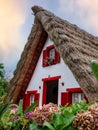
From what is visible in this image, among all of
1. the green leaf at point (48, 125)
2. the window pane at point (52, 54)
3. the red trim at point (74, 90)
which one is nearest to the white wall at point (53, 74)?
the red trim at point (74, 90)

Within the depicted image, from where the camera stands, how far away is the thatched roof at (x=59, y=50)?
337 inches

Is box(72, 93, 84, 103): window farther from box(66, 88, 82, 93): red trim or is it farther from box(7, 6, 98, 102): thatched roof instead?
box(7, 6, 98, 102): thatched roof

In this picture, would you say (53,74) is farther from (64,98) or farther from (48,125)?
(48,125)

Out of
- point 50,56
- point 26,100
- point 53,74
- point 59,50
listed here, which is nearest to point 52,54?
point 50,56

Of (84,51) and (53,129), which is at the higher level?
(84,51)

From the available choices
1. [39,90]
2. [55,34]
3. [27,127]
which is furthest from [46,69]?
[27,127]

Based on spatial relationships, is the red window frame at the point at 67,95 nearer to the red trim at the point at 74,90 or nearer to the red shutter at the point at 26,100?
the red trim at the point at 74,90

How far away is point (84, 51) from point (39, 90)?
2.66 metres

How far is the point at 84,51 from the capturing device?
9.84 metres

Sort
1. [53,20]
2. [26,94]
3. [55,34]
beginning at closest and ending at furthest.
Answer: [55,34]
[53,20]
[26,94]

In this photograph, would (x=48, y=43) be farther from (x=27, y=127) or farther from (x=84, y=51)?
(x=27, y=127)

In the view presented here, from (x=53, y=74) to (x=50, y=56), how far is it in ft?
3.42

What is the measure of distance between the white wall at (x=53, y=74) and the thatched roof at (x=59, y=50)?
0.36 meters

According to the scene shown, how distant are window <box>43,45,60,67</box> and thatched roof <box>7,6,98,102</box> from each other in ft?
1.91
